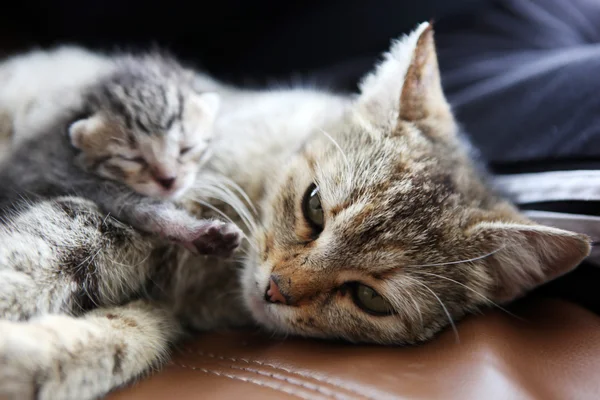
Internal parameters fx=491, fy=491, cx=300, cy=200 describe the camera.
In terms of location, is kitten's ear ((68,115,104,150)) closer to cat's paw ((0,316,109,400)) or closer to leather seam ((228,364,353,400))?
cat's paw ((0,316,109,400))

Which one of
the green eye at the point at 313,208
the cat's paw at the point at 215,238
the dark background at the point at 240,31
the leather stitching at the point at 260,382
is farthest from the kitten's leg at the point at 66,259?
the dark background at the point at 240,31

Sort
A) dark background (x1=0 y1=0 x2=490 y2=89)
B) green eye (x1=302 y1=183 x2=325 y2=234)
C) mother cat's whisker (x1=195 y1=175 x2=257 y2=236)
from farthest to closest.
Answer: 1. dark background (x1=0 y1=0 x2=490 y2=89)
2. mother cat's whisker (x1=195 y1=175 x2=257 y2=236)
3. green eye (x1=302 y1=183 x2=325 y2=234)

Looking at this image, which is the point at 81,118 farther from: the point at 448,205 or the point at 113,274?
the point at 448,205

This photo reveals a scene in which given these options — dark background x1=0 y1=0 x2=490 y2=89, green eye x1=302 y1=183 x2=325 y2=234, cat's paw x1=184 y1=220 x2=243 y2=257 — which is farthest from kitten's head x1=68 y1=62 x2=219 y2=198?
dark background x1=0 y1=0 x2=490 y2=89

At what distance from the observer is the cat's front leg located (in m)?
1.03

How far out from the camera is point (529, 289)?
3.60ft

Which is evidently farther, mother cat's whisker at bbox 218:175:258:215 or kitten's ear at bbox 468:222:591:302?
mother cat's whisker at bbox 218:175:258:215

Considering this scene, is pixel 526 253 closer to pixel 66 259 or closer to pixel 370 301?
pixel 370 301

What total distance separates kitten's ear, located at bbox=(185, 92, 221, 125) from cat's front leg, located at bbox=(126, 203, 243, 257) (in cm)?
34

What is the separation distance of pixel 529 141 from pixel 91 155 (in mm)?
1112

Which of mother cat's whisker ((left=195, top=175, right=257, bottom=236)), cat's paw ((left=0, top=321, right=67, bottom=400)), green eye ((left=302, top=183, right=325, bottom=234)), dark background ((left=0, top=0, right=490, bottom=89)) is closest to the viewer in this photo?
cat's paw ((left=0, top=321, right=67, bottom=400))

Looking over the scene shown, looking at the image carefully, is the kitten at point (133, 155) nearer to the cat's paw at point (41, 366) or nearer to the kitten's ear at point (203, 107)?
the kitten's ear at point (203, 107)

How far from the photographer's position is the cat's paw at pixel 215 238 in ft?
3.38

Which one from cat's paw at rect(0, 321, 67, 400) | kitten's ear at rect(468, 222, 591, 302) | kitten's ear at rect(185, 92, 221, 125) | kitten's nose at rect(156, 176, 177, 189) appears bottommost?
cat's paw at rect(0, 321, 67, 400)
